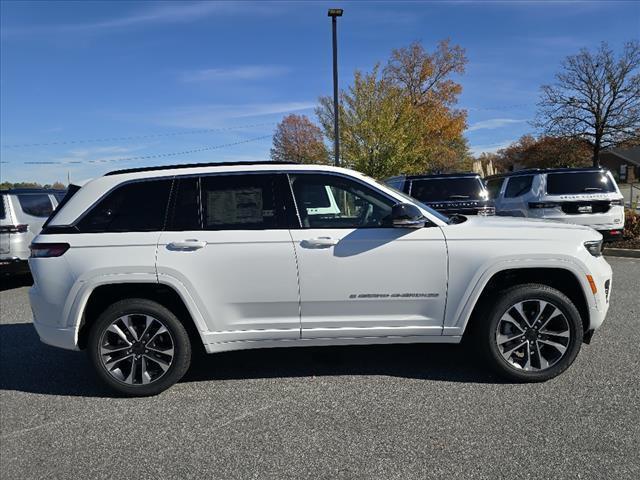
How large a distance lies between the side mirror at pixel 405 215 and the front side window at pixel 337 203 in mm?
163

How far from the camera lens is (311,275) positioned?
148 inches

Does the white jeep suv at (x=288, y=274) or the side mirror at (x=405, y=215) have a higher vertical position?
the side mirror at (x=405, y=215)

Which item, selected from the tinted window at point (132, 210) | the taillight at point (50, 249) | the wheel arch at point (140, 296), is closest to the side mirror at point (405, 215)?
the wheel arch at point (140, 296)

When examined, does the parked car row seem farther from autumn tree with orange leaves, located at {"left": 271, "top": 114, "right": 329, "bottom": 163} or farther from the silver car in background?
autumn tree with orange leaves, located at {"left": 271, "top": 114, "right": 329, "bottom": 163}

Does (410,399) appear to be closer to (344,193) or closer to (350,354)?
(350,354)

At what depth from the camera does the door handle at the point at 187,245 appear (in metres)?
3.76

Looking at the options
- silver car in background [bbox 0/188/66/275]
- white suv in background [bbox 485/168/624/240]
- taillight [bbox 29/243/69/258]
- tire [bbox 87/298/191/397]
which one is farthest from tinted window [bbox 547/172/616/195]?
silver car in background [bbox 0/188/66/275]

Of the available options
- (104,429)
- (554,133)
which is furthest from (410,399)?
(554,133)

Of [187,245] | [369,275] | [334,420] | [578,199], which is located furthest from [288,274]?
[578,199]

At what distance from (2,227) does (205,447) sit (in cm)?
686

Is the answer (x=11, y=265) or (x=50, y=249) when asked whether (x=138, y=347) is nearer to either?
(x=50, y=249)

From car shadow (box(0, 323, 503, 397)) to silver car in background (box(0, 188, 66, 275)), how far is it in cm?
348

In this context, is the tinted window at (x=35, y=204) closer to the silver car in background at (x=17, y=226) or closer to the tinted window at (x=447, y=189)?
the silver car in background at (x=17, y=226)

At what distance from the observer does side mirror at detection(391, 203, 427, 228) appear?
11.9ft
